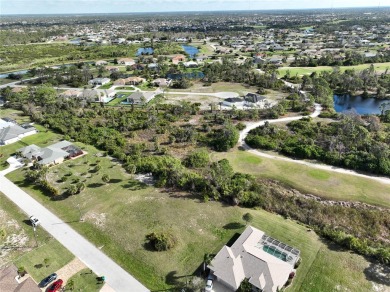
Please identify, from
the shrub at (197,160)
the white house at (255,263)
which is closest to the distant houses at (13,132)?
the shrub at (197,160)

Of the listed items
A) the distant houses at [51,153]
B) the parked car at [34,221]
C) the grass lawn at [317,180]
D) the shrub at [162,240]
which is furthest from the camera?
the distant houses at [51,153]

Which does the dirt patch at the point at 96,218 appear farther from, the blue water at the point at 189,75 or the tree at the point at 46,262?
the blue water at the point at 189,75

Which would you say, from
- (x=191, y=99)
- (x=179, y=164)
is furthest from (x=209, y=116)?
(x=179, y=164)

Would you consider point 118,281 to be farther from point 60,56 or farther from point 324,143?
point 60,56

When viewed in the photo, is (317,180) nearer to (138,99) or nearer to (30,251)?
(30,251)

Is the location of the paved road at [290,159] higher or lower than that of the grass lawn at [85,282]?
lower

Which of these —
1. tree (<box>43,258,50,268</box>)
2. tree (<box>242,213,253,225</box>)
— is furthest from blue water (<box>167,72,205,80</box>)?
tree (<box>43,258,50,268</box>)
